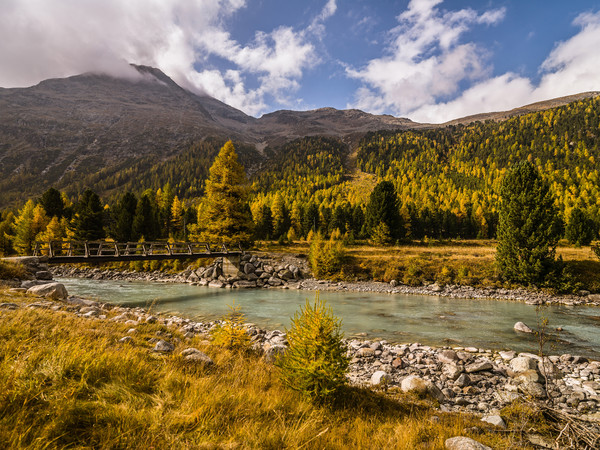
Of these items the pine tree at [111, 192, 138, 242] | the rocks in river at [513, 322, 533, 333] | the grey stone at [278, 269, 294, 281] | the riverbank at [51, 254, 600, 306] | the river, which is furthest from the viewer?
the pine tree at [111, 192, 138, 242]

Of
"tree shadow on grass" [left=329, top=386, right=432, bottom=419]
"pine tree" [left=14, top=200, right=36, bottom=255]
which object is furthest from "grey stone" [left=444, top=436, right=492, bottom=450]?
"pine tree" [left=14, top=200, right=36, bottom=255]

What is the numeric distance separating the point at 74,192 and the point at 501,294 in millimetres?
221811

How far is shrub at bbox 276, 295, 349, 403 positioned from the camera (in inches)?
195

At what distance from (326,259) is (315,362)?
26792mm

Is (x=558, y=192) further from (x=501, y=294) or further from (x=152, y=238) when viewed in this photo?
(x=152, y=238)

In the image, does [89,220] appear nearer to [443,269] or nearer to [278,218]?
[278,218]

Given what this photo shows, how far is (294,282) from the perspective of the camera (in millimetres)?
29984

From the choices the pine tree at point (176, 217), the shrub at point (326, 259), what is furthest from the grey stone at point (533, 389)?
the pine tree at point (176, 217)

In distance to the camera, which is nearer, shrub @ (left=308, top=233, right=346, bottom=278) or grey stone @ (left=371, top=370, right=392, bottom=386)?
grey stone @ (left=371, top=370, right=392, bottom=386)

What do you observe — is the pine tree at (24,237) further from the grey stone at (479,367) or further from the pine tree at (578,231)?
the pine tree at (578,231)

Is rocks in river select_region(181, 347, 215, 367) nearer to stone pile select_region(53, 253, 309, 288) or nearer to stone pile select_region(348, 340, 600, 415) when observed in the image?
stone pile select_region(348, 340, 600, 415)

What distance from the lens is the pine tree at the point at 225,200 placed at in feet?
102

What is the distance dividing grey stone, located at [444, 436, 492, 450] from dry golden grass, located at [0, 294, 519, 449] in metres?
0.15

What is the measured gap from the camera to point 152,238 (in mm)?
53938
